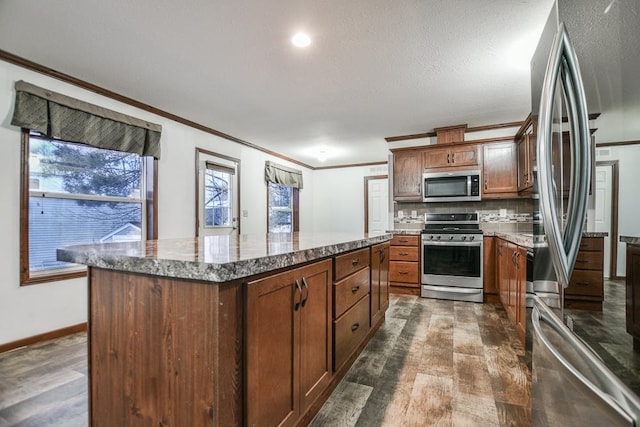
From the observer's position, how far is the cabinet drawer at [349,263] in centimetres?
168

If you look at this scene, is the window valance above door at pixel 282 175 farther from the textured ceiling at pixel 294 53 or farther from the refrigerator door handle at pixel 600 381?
the refrigerator door handle at pixel 600 381

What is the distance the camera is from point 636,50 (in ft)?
1.98

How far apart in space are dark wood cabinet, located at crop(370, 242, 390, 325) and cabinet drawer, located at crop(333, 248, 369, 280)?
228 mm

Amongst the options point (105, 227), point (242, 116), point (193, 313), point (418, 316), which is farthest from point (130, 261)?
point (242, 116)

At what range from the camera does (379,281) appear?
102 inches

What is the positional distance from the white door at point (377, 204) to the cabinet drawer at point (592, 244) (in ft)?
19.8

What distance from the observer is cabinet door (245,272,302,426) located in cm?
100

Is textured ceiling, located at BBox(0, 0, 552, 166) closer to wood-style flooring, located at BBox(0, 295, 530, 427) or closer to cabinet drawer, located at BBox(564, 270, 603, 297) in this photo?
cabinet drawer, located at BBox(564, 270, 603, 297)

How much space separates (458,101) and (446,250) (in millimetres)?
1792

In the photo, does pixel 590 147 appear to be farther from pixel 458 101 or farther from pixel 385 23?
pixel 458 101

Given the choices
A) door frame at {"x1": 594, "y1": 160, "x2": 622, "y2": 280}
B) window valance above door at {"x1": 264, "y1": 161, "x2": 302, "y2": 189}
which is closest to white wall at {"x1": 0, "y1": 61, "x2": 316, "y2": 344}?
window valance above door at {"x1": 264, "y1": 161, "x2": 302, "y2": 189}

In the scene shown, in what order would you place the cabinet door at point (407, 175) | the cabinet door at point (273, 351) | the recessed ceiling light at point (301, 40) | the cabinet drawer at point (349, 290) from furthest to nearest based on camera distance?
the cabinet door at point (407, 175) < the recessed ceiling light at point (301, 40) < the cabinet drawer at point (349, 290) < the cabinet door at point (273, 351)

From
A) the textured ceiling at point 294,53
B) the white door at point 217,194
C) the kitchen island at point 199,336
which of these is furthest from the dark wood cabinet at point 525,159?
the white door at point 217,194

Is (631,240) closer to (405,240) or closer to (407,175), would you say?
(405,240)
